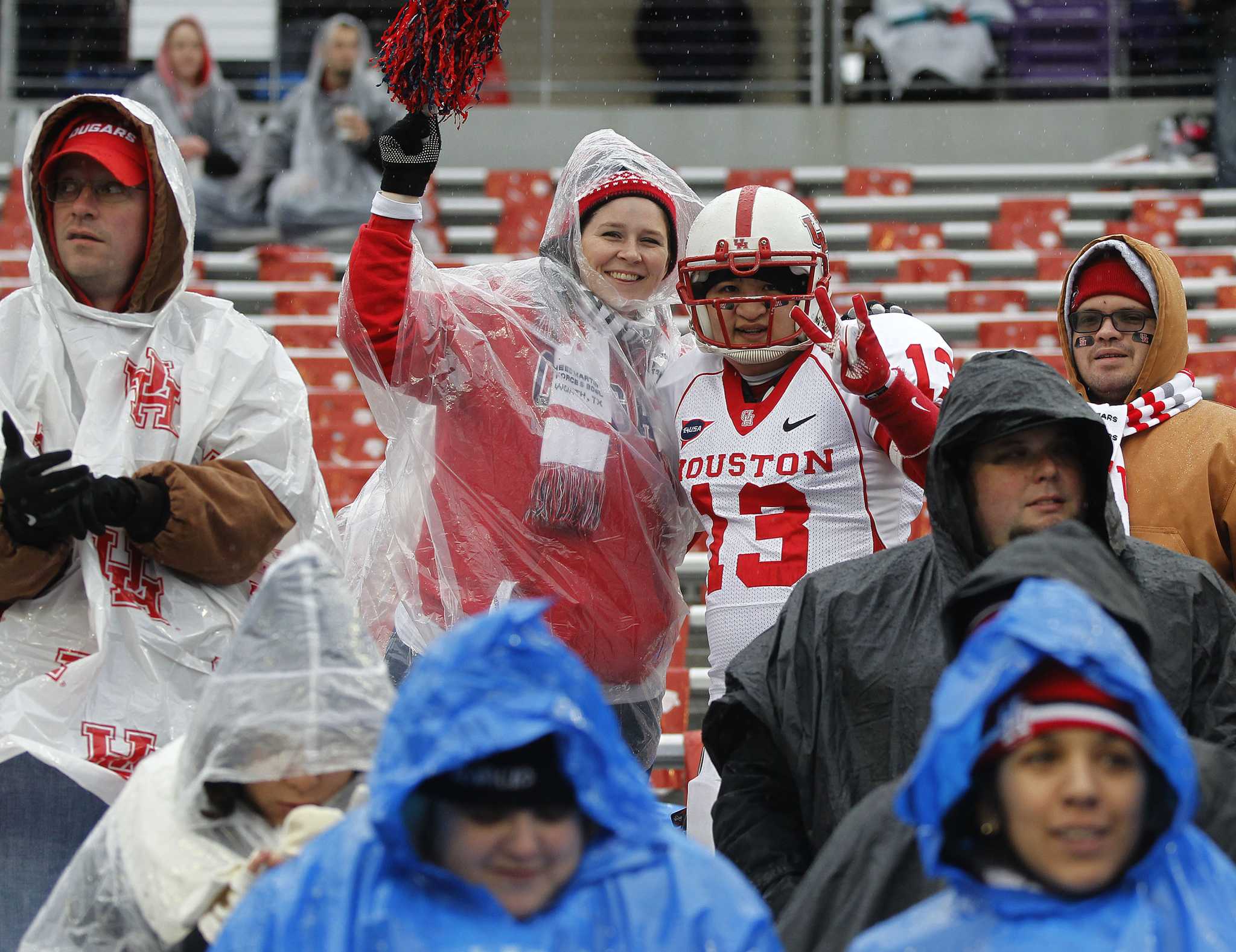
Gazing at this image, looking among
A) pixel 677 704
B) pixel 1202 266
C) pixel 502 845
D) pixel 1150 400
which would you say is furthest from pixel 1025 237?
pixel 502 845

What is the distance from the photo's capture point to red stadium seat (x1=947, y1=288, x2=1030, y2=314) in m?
9.22

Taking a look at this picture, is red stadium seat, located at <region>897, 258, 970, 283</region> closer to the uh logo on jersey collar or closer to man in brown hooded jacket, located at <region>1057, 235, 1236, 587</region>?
man in brown hooded jacket, located at <region>1057, 235, 1236, 587</region>

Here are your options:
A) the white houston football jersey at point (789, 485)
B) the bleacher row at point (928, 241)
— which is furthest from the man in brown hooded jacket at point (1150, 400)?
the bleacher row at point (928, 241)

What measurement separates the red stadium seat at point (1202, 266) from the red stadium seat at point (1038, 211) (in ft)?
2.55

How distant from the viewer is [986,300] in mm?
9242

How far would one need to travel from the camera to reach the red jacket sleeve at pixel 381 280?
324 cm

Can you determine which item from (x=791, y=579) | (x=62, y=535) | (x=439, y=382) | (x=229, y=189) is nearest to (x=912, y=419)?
(x=791, y=579)

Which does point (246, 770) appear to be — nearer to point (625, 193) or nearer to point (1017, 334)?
point (625, 193)

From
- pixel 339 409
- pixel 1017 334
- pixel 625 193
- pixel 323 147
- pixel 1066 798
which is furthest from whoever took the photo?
pixel 323 147

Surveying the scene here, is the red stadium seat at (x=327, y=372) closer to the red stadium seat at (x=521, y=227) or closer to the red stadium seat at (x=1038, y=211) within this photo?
the red stadium seat at (x=521, y=227)

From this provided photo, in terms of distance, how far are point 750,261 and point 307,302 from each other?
638 centimetres

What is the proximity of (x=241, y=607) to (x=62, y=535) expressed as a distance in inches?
13.8

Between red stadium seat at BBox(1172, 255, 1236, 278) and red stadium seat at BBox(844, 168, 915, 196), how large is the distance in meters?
1.72

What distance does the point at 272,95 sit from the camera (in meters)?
10.9
